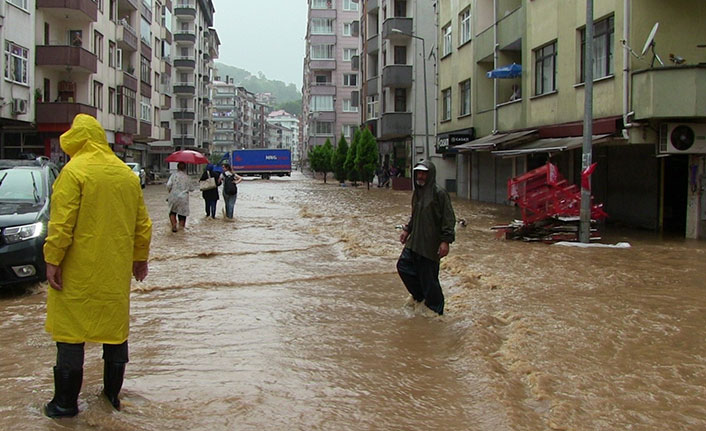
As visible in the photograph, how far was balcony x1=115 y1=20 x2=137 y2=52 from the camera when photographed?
4162cm

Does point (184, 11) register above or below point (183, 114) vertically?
above

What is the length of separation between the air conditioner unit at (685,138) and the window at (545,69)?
5.86 m

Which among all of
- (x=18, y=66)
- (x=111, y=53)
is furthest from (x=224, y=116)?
(x=18, y=66)

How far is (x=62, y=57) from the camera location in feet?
104

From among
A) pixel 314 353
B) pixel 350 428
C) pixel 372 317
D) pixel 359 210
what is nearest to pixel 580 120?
pixel 359 210

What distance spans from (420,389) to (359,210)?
64.3 feet

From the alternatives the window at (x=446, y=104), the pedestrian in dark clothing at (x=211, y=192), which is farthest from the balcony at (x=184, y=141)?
the pedestrian in dark clothing at (x=211, y=192)

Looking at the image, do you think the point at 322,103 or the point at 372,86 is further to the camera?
the point at 322,103

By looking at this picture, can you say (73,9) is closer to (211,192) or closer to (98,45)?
(98,45)

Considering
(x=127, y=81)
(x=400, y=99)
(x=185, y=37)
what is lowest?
(x=400, y=99)

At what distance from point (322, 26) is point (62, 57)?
58202mm

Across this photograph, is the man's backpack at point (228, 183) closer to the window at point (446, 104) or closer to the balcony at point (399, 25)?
the window at point (446, 104)

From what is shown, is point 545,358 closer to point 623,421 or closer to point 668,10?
point 623,421

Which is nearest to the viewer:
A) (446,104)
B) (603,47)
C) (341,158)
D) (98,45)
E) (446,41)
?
(603,47)
